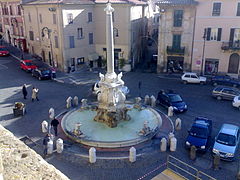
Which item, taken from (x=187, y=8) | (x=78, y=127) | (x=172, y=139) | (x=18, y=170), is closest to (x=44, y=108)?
(x=78, y=127)

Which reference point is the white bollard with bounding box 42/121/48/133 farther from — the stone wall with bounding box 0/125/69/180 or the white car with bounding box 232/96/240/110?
the white car with bounding box 232/96/240/110

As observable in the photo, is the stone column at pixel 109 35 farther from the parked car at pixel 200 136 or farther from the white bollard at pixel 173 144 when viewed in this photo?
the parked car at pixel 200 136

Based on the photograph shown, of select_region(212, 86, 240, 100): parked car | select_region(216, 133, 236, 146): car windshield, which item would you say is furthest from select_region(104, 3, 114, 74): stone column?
select_region(212, 86, 240, 100): parked car

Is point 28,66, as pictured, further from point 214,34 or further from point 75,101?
point 214,34

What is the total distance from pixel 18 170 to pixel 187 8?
109 ft

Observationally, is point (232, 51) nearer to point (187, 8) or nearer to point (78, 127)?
point (187, 8)

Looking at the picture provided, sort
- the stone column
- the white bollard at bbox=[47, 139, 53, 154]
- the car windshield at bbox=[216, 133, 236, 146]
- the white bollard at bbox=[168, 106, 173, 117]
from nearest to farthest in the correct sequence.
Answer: the white bollard at bbox=[47, 139, 53, 154] → the car windshield at bbox=[216, 133, 236, 146] → the stone column → the white bollard at bbox=[168, 106, 173, 117]

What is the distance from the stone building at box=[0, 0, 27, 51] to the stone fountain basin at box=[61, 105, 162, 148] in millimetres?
33015

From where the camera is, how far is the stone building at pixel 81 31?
36.6 m

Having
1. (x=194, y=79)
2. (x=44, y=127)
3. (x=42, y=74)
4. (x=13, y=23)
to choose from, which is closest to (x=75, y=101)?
(x=44, y=127)

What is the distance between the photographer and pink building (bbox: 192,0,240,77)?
108 ft

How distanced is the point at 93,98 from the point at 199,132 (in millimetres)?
12499

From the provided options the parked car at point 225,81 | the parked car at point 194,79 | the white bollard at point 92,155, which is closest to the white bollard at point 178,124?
→ the white bollard at point 92,155

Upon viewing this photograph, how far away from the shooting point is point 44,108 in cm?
2481
